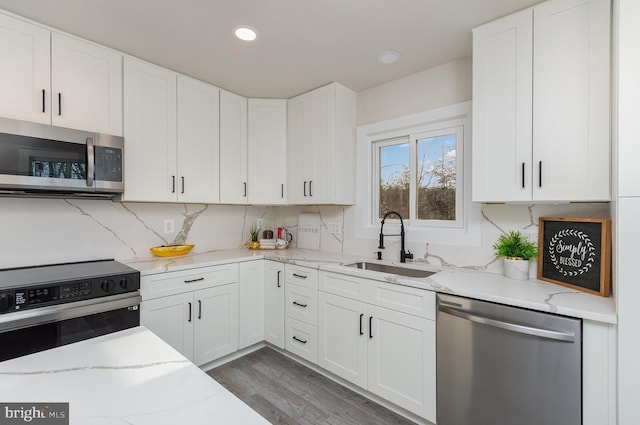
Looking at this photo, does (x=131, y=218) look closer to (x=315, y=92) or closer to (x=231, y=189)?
(x=231, y=189)

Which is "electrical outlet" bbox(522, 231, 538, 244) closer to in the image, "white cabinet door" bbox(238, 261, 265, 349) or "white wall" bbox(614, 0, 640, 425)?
"white wall" bbox(614, 0, 640, 425)

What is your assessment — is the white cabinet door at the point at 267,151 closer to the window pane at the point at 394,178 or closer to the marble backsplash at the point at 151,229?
the marble backsplash at the point at 151,229

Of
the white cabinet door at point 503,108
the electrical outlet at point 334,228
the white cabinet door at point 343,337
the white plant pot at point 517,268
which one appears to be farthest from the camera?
the electrical outlet at point 334,228

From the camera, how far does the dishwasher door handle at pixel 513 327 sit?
4.37 ft

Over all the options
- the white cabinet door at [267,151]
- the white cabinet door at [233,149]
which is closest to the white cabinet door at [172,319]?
the white cabinet door at [233,149]

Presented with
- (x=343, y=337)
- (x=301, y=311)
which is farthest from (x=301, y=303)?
(x=343, y=337)

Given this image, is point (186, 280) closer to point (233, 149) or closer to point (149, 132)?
point (149, 132)

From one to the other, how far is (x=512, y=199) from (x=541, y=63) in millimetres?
746

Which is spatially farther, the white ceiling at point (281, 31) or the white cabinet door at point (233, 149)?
the white cabinet door at point (233, 149)

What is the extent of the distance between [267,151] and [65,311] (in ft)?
6.55

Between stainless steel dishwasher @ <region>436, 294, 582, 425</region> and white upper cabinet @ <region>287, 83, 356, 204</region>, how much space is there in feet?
4.46

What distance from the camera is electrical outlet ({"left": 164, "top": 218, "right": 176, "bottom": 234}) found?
2760mm

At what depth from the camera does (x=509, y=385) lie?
1471 mm

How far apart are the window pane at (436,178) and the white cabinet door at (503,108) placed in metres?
0.52
